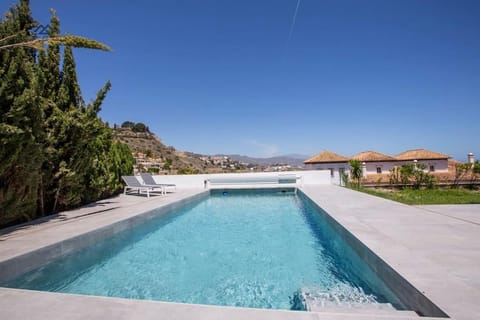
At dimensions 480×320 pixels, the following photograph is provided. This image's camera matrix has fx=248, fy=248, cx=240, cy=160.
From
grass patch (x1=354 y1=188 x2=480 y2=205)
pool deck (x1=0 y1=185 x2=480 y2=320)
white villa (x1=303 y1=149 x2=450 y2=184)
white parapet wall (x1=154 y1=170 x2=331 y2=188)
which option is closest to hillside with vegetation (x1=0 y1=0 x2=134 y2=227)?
pool deck (x1=0 y1=185 x2=480 y2=320)

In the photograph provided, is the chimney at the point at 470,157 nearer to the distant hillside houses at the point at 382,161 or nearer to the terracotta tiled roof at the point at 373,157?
the distant hillside houses at the point at 382,161

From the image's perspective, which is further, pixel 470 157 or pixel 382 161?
pixel 382 161

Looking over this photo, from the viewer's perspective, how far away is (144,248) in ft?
16.7

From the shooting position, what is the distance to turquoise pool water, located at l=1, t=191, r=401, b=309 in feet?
10.0

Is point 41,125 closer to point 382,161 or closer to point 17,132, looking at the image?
point 17,132

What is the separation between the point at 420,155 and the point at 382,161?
14.6ft

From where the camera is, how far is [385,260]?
2.79m

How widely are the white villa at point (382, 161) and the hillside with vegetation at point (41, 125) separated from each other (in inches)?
1000

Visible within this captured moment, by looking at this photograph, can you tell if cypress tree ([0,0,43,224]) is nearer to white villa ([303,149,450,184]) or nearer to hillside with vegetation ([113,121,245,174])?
white villa ([303,149,450,184])

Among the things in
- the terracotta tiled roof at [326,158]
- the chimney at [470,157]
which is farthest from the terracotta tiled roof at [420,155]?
the terracotta tiled roof at [326,158]

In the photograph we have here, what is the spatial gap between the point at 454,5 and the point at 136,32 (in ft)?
52.3

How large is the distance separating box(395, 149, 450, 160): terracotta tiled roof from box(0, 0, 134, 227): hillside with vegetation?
33040 mm

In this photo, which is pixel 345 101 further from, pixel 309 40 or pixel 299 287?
pixel 299 287

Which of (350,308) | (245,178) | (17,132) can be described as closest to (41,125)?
(17,132)
